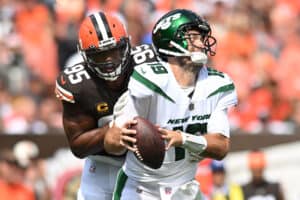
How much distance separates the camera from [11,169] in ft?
28.5

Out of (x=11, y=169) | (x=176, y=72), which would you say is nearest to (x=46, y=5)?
(x=11, y=169)

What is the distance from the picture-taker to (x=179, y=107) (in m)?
4.60

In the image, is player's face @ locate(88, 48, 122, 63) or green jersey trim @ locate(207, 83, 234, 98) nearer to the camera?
green jersey trim @ locate(207, 83, 234, 98)

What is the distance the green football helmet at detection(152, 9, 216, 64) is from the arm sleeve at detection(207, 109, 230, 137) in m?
0.28

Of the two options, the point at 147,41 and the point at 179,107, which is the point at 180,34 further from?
the point at 147,41

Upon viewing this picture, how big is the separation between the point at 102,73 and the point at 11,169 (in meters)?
3.78

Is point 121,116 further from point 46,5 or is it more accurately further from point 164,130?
point 46,5

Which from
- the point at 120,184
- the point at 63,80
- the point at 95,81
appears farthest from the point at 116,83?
the point at 120,184

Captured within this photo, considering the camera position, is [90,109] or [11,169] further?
[11,169]

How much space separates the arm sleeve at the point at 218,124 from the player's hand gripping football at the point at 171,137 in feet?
0.89

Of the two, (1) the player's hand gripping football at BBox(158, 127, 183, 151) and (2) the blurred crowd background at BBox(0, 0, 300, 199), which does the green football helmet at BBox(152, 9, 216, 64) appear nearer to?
(1) the player's hand gripping football at BBox(158, 127, 183, 151)

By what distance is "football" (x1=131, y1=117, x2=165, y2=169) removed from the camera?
4.38 m

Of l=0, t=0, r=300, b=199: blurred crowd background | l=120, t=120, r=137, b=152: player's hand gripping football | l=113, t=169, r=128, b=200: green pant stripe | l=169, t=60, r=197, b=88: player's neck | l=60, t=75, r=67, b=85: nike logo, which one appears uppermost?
l=169, t=60, r=197, b=88: player's neck

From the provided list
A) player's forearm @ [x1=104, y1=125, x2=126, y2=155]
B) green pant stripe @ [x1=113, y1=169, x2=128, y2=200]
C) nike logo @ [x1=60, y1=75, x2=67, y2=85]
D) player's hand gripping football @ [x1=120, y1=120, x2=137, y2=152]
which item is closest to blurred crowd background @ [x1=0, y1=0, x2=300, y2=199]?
nike logo @ [x1=60, y1=75, x2=67, y2=85]
